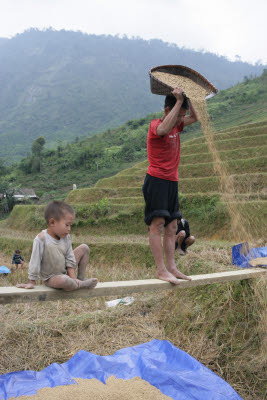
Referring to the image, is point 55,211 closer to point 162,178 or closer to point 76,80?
point 162,178

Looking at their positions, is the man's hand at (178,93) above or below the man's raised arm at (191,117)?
above

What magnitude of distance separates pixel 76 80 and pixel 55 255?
114 meters

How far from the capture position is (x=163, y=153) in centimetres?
266

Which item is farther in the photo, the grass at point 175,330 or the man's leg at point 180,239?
the man's leg at point 180,239

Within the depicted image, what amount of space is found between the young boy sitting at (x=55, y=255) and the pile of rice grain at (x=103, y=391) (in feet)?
2.64

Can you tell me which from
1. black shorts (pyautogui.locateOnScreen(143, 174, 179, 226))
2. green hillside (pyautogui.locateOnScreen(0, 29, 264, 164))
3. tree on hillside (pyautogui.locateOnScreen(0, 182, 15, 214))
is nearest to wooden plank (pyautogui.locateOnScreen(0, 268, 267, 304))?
black shorts (pyautogui.locateOnScreen(143, 174, 179, 226))

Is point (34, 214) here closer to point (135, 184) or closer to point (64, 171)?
point (135, 184)

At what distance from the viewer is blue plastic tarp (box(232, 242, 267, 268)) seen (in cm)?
388

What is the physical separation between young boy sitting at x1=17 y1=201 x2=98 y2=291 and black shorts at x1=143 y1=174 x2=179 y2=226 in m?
0.65

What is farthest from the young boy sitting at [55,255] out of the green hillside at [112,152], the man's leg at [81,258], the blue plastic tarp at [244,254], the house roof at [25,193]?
the house roof at [25,193]

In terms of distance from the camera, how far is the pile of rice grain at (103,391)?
2.39 metres

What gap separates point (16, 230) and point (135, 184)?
6.45 m

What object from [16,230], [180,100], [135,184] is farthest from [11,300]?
[16,230]

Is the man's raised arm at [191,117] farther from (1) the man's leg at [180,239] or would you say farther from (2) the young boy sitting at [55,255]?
(1) the man's leg at [180,239]
